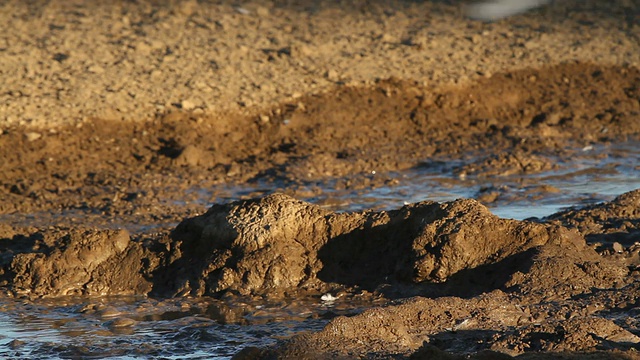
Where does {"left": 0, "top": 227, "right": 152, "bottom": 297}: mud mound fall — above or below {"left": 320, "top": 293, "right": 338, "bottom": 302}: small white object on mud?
above

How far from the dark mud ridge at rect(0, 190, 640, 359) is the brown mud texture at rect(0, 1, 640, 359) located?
0.01 metres

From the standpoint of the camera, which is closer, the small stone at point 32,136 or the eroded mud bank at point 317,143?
the eroded mud bank at point 317,143

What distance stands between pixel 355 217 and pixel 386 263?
334 mm

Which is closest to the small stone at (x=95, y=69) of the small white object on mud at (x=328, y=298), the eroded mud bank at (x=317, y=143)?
the eroded mud bank at (x=317, y=143)

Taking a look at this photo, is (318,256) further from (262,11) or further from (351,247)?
(262,11)

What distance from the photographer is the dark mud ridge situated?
16.8ft

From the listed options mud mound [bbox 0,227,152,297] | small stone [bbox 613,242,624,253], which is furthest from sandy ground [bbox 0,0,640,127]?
small stone [bbox 613,242,624,253]

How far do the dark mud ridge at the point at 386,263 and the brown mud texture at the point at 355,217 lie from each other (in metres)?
0.01

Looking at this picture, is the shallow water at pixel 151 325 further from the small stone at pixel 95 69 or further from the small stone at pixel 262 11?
the small stone at pixel 262 11

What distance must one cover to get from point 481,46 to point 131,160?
13.5 ft

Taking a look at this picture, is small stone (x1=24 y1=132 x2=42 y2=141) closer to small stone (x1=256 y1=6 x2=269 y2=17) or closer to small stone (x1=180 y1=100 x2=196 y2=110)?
small stone (x1=180 y1=100 x2=196 y2=110)

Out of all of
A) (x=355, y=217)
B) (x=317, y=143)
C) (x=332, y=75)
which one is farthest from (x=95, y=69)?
(x=355, y=217)

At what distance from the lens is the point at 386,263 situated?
584cm

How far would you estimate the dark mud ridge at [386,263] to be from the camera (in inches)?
202
